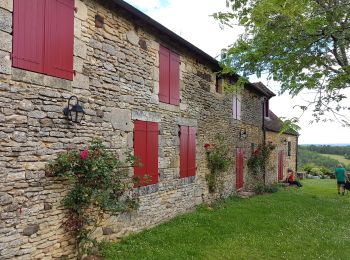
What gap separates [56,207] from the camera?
5.25m

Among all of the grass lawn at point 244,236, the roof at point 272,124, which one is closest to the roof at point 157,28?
the grass lawn at point 244,236

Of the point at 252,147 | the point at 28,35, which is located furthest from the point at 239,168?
the point at 28,35

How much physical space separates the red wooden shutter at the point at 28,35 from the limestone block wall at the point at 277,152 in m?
14.7

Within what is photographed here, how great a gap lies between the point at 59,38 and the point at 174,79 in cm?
405

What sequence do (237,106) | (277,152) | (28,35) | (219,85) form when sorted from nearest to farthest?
(28,35) < (219,85) < (237,106) < (277,152)

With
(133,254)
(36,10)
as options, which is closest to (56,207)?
(133,254)

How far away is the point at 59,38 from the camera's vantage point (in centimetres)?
533

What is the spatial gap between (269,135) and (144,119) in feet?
41.4

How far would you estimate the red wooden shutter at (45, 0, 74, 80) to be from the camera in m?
5.14

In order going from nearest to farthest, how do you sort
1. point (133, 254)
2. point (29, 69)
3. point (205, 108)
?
point (29, 69), point (133, 254), point (205, 108)

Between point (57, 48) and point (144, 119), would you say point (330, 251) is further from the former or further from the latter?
point (57, 48)

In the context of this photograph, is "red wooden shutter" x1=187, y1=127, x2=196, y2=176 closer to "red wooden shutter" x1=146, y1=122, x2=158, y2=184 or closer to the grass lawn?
the grass lawn

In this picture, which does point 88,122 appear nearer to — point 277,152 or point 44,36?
point 44,36

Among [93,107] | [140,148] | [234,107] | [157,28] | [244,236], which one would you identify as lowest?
[244,236]
